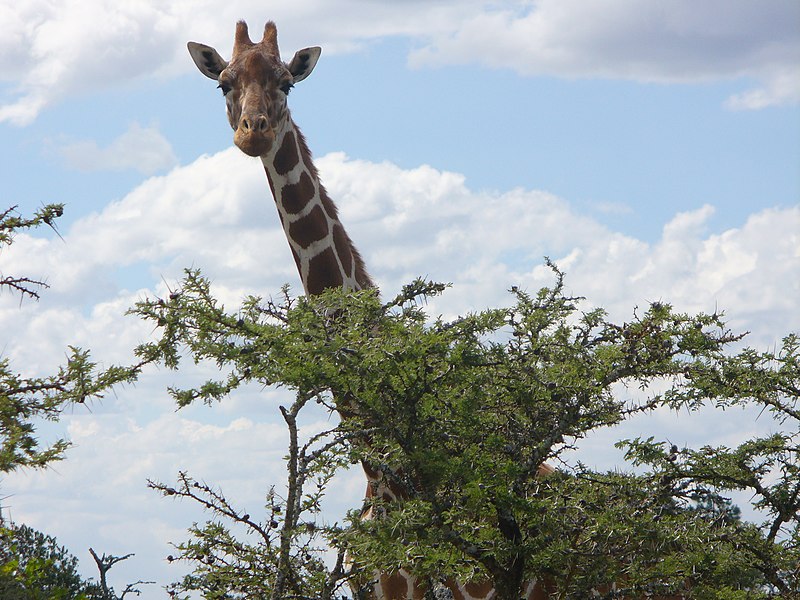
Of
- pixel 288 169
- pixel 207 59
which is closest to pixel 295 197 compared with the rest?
pixel 288 169

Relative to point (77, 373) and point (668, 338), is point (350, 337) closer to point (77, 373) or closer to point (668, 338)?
point (668, 338)

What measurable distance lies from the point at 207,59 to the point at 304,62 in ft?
3.46

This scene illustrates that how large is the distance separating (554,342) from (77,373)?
3924mm

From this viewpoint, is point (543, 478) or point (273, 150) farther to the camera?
point (273, 150)

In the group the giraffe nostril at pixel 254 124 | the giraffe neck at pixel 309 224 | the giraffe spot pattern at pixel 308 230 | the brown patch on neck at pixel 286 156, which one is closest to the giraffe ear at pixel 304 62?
the giraffe neck at pixel 309 224

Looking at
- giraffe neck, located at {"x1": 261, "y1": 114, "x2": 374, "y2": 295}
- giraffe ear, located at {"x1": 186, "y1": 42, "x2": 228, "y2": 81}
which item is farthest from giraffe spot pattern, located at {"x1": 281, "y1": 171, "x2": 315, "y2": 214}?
giraffe ear, located at {"x1": 186, "y1": 42, "x2": 228, "y2": 81}

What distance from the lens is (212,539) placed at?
7273mm

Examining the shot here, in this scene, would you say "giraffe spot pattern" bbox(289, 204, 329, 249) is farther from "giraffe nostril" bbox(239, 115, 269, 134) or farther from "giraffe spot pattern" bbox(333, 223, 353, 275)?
"giraffe nostril" bbox(239, 115, 269, 134)

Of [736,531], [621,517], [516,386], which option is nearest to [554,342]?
[516,386]

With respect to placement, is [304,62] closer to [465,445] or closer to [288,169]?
[288,169]

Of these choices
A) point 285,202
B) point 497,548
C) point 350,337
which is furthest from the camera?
point 285,202

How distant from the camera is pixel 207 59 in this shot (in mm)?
11281

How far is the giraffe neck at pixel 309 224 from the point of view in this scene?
10078mm

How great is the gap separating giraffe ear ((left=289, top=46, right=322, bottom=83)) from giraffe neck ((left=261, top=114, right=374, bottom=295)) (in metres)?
0.96
